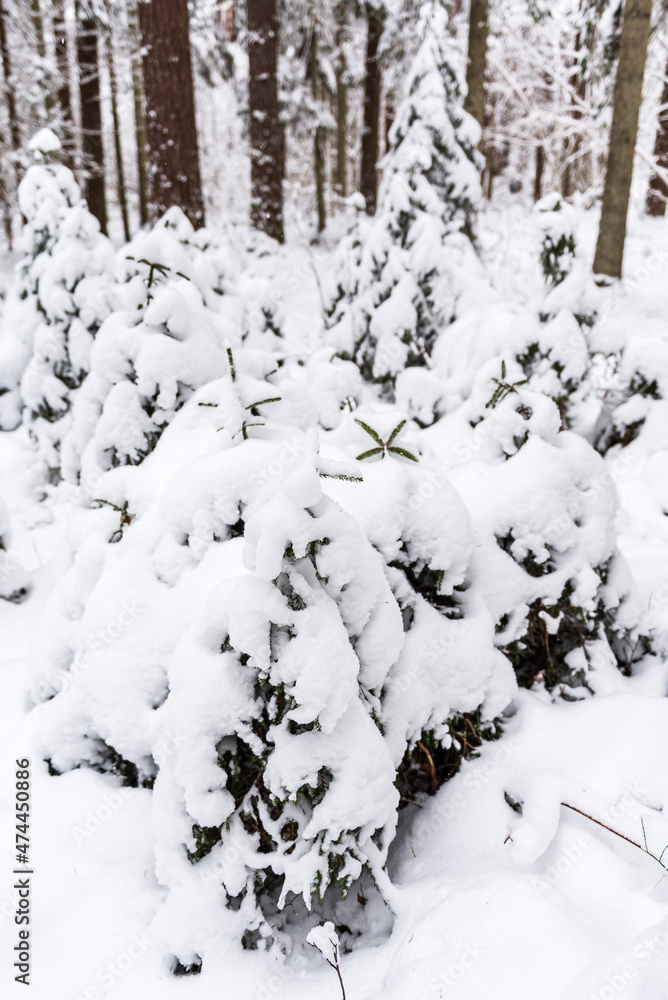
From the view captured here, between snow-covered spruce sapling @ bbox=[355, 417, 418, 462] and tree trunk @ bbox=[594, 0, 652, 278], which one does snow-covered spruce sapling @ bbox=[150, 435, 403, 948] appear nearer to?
snow-covered spruce sapling @ bbox=[355, 417, 418, 462]

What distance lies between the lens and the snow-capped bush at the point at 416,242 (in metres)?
5.90

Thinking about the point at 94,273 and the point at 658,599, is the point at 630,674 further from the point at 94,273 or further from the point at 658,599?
the point at 94,273

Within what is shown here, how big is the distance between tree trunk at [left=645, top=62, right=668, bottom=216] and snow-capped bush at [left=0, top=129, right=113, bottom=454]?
8.93 m

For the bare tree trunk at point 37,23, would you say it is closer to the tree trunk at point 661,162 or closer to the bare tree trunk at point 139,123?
the bare tree trunk at point 139,123

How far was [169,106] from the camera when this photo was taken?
584cm

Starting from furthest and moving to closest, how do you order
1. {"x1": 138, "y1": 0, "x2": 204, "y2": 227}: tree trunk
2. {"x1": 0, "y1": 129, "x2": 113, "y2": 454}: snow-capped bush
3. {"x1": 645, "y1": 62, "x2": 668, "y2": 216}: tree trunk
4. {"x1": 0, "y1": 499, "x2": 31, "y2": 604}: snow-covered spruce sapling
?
{"x1": 645, "y1": 62, "x2": 668, "y2": 216}: tree trunk → {"x1": 138, "y1": 0, "x2": 204, "y2": 227}: tree trunk → {"x1": 0, "y1": 129, "x2": 113, "y2": 454}: snow-capped bush → {"x1": 0, "y1": 499, "x2": 31, "y2": 604}: snow-covered spruce sapling

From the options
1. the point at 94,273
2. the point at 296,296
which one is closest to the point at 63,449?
the point at 94,273

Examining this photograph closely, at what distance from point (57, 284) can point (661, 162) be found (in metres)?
14.2

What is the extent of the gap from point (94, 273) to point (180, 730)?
423 centimetres

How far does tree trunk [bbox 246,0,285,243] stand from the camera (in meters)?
9.25

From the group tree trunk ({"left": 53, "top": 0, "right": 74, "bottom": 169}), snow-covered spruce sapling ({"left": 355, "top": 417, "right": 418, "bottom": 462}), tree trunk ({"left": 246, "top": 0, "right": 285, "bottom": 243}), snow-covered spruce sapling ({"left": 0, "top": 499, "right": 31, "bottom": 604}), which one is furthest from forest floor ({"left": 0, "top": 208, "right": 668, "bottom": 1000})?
tree trunk ({"left": 53, "top": 0, "right": 74, "bottom": 169})

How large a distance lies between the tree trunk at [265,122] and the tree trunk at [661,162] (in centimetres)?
628

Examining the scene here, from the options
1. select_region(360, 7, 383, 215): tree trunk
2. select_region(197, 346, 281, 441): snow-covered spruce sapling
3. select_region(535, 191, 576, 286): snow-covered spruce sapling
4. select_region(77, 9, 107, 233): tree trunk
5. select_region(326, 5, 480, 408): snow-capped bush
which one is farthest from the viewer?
select_region(360, 7, 383, 215): tree trunk

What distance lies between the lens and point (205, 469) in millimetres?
1874
